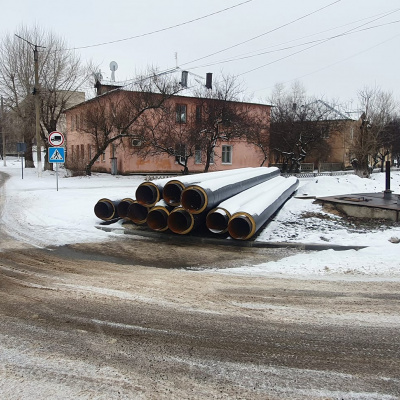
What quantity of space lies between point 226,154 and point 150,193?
30154 mm

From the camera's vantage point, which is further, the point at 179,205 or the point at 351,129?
the point at 351,129

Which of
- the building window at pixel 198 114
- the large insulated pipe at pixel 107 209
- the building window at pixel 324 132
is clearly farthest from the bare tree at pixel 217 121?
the large insulated pipe at pixel 107 209

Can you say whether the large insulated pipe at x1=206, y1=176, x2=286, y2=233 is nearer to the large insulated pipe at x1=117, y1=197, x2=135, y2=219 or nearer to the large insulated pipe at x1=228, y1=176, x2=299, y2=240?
the large insulated pipe at x1=228, y1=176, x2=299, y2=240

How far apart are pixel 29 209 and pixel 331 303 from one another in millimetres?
10573

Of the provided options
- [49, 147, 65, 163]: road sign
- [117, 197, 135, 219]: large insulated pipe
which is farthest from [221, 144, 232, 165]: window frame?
[117, 197, 135, 219]: large insulated pipe

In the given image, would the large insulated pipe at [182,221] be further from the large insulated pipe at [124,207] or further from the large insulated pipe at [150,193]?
the large insulated pipe at [124,207]

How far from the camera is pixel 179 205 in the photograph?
8.80 metres

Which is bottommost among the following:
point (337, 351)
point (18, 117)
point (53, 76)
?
point (337, 351)

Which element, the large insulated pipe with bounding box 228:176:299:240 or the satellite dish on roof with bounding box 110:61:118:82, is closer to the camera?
the large insulated pipe with bounding box 228:176:299:240

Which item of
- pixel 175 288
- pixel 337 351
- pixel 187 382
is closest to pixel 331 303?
pixel 337 351

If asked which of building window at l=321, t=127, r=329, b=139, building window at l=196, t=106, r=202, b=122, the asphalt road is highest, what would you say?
building window at l=196, t=106, r=202, b=122

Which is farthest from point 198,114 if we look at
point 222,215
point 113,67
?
point 222,215

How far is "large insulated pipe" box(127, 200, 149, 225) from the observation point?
371 inches

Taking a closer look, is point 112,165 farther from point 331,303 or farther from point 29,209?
point 331,303
